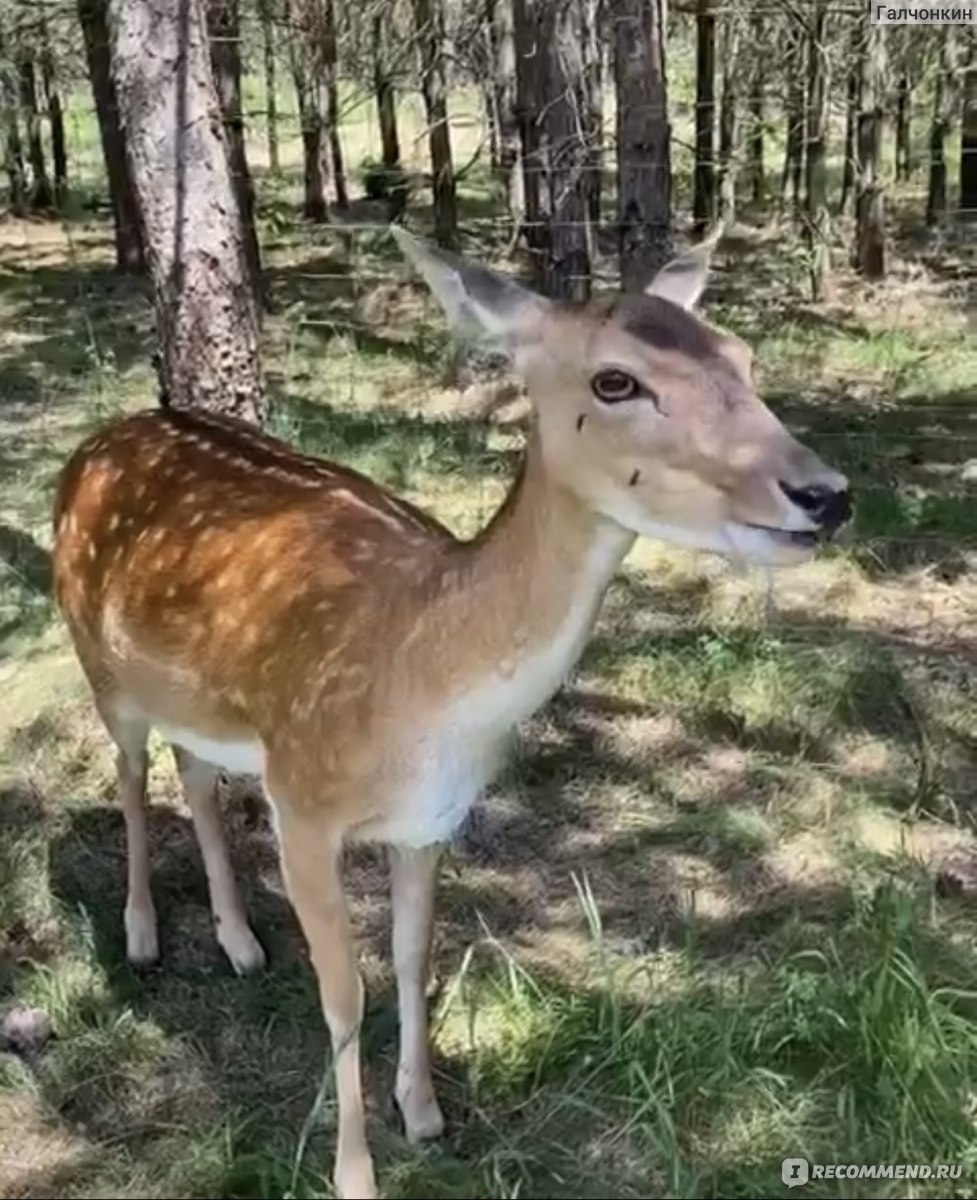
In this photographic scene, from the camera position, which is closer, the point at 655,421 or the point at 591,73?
the point at 655,421

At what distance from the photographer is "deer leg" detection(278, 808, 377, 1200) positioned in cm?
289

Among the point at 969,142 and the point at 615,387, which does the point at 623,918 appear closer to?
the point at 615,387

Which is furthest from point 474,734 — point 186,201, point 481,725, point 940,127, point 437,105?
point 940,127

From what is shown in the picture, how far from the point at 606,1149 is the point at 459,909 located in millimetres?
978

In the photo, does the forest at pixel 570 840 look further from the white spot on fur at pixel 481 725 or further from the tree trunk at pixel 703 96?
the tree trunk at pixel 703 96

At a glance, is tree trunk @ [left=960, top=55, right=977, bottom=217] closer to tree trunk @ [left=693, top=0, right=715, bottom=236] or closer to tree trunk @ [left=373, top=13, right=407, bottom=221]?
tree trunk @ [left=693, top=0, right=715, bottom=236]

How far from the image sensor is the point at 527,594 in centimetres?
248

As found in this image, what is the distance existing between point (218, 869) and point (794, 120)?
11528 mm

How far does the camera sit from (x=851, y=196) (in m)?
14.2

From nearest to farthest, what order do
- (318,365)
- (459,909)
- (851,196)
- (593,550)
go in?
(593,550) < (459,909) < (318,365) < (851,196)

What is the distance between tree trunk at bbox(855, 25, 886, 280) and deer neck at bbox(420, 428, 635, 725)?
887 centimetres

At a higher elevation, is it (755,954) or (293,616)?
(293,616)

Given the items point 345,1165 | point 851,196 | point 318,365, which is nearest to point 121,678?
point 345,1165

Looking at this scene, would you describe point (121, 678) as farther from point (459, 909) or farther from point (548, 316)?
point (548, 316)
